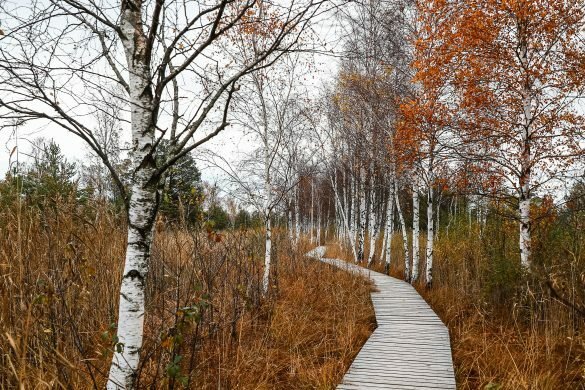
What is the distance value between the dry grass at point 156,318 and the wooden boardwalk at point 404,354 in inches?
8.6

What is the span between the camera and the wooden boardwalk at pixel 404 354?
356cm

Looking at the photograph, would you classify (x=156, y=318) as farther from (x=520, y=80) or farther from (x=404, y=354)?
(x=520, y=80)

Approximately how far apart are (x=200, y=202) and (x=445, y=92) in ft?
17.2

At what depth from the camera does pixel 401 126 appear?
6906 mm

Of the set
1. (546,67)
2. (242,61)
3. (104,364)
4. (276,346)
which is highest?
(242,61)

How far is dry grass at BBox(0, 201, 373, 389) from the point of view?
8.81 feet

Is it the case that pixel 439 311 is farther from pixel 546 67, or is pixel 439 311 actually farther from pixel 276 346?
pixel 546 67

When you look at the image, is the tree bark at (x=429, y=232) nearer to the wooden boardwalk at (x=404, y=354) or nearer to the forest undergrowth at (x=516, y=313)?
the forest undergrowth at (x=516, y=313)

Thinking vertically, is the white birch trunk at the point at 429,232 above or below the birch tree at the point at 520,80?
below

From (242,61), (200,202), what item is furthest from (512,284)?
(242,61)

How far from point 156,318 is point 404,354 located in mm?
3013

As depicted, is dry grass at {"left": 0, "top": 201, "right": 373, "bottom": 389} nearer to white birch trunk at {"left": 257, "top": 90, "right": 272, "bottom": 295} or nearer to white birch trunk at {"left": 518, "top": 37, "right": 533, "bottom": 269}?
white birch trunk at {"left": 257, "top": 90, "right": 272, "bottom": 295}

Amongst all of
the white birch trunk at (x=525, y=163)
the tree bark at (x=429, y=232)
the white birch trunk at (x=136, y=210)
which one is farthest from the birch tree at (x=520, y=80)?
the white birch trunk at (x=136, y=210)

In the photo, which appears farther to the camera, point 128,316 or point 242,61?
point 242,61
